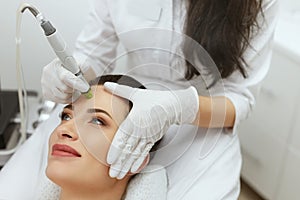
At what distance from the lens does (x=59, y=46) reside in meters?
1.03

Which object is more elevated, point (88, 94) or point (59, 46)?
point (59, 46)

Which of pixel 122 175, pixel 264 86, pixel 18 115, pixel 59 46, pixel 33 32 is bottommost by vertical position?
pixel 264 86

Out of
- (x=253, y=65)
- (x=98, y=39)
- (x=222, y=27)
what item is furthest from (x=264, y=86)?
(x=98, y=39)

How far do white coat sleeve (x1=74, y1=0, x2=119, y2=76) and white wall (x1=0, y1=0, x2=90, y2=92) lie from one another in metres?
0.10

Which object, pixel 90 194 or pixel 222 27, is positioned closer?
pixel 90 194

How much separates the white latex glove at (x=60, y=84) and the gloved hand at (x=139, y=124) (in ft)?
0.23

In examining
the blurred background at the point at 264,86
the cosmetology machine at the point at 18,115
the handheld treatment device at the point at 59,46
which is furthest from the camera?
the blurred background at the point at 264,86

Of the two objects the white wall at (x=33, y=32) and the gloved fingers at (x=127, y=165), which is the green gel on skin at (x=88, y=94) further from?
the white wall at (x=33, y=32)

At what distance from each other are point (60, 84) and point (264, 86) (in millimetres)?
994

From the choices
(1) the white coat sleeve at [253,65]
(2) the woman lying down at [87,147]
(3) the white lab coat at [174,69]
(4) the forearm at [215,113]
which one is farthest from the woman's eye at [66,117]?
(1) the white coat sleeve at [253,65]

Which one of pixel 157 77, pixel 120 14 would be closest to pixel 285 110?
pixel 157 77

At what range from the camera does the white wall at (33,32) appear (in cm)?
144

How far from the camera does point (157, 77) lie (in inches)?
55.8

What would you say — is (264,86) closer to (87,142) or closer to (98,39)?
(98,39)
